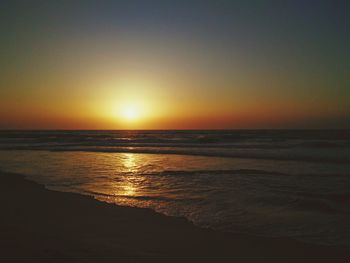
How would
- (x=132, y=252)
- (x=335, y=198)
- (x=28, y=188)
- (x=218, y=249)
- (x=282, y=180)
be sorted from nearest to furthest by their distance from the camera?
1. (x=132, y=252)
2. (x=218, y=249)
3. (x=335, y=198)
4. (x=28, y=188)
5. (x=282, y=180)

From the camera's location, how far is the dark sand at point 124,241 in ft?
14.4

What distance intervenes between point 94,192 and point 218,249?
536 centimetres

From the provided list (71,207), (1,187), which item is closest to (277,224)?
(71,207)

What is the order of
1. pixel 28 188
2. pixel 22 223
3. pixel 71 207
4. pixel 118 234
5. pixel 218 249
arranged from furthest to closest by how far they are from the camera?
pixel 28 188 → pixel 71 207 → pixel 22 223 → pixel 118 234 → pixel 218 249

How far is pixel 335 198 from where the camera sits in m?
8.61

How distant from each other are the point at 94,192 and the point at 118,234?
4.05 meters

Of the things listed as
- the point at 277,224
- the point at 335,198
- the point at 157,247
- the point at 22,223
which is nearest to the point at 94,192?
the point at 22,223

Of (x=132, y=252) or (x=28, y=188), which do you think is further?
(x=28, y=188)

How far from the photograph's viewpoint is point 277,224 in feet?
20.5

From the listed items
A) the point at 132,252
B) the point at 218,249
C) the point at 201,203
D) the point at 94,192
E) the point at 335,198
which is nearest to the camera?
the point at 132,252

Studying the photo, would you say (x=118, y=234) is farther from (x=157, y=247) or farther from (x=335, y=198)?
(x=335, y=198)

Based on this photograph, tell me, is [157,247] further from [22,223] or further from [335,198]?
[335,198]

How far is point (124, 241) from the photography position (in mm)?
5031

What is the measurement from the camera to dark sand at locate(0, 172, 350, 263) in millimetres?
4402
